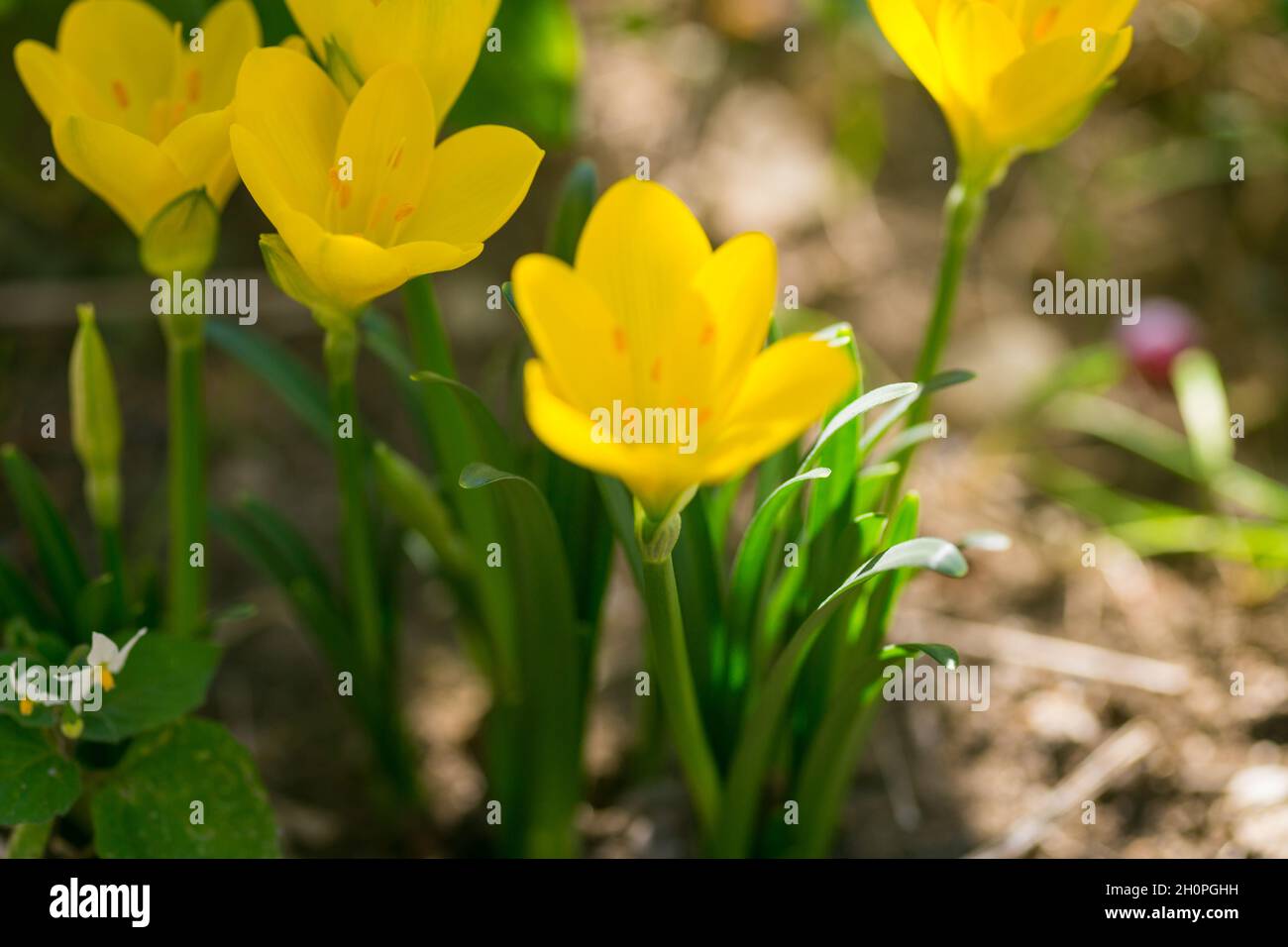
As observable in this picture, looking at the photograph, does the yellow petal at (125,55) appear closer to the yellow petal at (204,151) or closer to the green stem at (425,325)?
the yellow petal at (204,151)

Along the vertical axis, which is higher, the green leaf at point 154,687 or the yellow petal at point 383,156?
the yellow petal at point 383,156

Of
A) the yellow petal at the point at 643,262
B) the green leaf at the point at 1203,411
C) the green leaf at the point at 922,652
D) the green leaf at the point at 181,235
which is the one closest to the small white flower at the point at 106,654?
the green leaf at the point at 181,235

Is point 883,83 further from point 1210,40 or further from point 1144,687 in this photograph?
point 1144,687

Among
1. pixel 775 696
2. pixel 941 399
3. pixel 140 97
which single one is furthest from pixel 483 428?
pixel 941 399

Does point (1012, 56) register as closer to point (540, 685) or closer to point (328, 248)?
point (328, 248)
